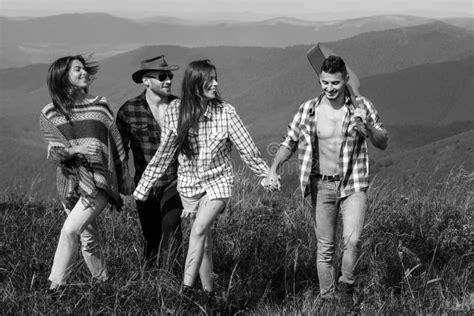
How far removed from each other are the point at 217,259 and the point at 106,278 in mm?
1020

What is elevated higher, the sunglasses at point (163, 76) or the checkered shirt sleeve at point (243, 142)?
the sunglasses at point (163, 76)

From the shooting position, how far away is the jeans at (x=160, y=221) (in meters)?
4.69

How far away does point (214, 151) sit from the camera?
4363 mm

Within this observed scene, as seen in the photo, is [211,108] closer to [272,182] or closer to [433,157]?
[272,182]

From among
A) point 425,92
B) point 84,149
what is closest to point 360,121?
point 84,149

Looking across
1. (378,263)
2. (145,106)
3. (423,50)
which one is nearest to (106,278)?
(145,106)

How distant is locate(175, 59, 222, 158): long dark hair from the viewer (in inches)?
170

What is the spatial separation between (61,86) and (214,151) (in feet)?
3.09

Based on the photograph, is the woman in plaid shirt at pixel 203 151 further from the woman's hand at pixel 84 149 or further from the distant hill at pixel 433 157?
the distant hill at pixel 433 157

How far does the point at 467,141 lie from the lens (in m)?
45.9

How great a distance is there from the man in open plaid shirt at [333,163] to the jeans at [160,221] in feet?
2.36

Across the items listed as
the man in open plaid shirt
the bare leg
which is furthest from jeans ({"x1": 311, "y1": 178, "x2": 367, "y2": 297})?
the bare leg

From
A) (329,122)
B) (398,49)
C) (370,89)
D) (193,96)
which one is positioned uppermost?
(193,96)

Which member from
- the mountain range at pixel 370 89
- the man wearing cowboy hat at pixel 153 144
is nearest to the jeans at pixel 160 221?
the man wearing cowboy hat at pixel 153 144
